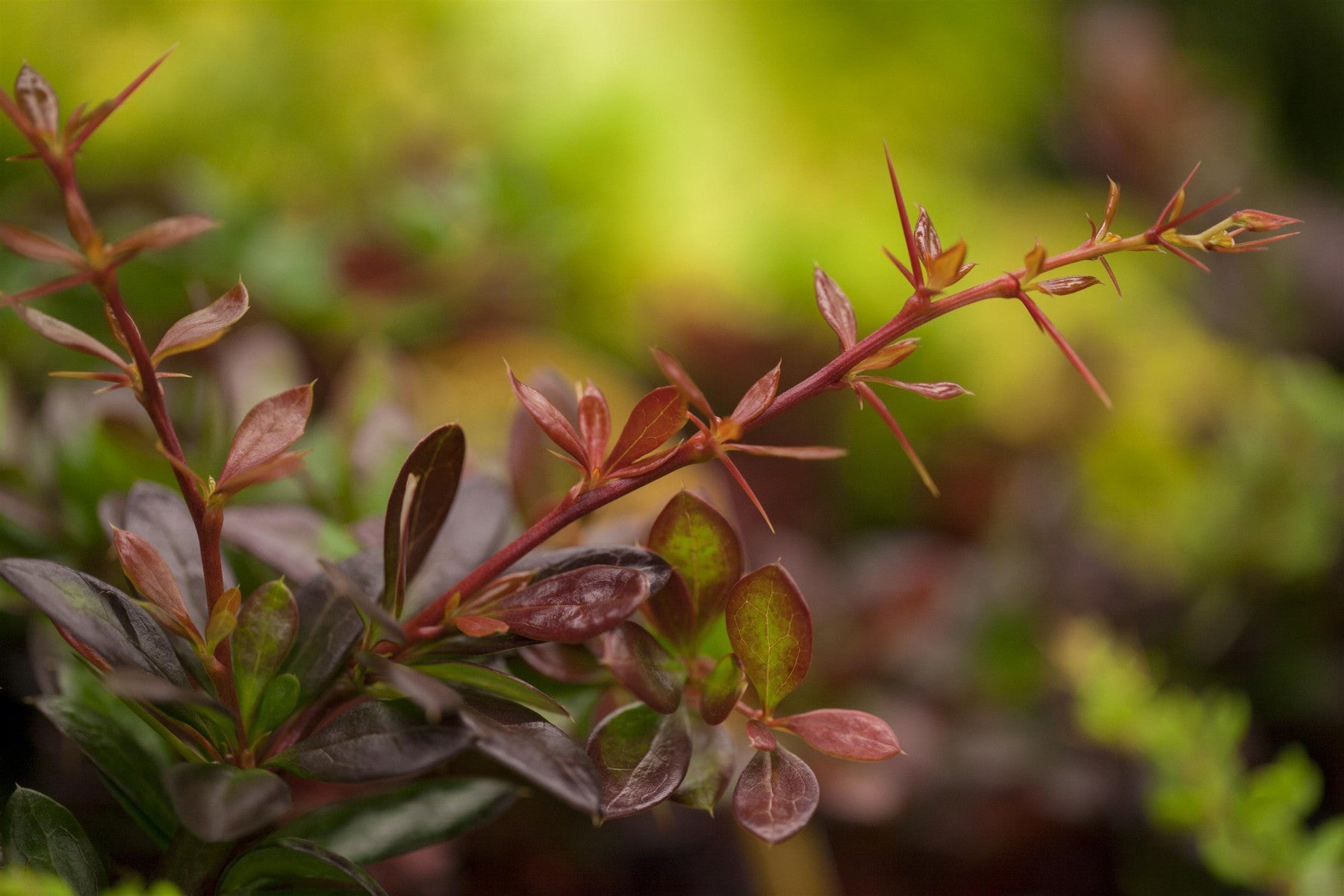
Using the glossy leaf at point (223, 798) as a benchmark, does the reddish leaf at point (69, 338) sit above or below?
above

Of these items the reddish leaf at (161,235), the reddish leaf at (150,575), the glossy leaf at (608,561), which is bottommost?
the glossy leaf at (608,561)

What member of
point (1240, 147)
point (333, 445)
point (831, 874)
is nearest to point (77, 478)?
point (333, 445)

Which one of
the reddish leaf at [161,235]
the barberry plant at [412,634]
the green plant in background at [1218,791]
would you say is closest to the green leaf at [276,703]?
the barberry plant at [412,634]

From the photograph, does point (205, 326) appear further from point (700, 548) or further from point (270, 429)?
point (700, 548)

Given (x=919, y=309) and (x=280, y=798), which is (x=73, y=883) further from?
(x=919, y=309)

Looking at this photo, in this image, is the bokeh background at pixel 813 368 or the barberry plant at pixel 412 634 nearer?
the barberry plant at pixel 412 634

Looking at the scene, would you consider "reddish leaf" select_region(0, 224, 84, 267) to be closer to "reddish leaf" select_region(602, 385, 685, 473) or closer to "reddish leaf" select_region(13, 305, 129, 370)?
"reddish leaf" select_region(13, 305, 129, 370)

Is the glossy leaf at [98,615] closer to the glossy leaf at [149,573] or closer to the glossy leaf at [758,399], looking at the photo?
the glossy leaf at [149,573]

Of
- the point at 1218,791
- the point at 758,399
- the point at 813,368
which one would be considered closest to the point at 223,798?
the point at 758,399
